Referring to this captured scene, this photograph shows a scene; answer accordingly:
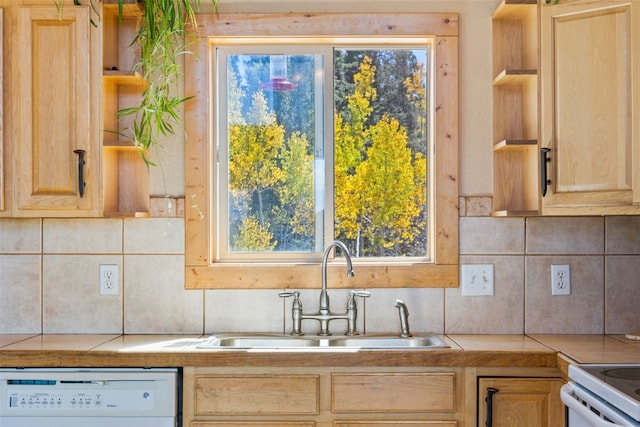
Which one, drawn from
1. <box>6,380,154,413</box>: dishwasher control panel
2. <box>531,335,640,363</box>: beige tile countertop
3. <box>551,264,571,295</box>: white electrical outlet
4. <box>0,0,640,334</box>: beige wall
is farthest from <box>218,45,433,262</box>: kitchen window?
<box>6,380,154,413</box>: dishwasher control panel

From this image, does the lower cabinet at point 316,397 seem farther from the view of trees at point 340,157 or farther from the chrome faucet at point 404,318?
the view of trees at point 340,157

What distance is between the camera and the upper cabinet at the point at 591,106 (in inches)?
83.4

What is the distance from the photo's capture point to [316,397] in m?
2.12

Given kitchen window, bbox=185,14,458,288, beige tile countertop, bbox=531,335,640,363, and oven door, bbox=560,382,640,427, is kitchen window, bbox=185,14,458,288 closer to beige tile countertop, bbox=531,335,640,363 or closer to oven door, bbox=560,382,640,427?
beige tile countertop, bbox=531,335,640,363

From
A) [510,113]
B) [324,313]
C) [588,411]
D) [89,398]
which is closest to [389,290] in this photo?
[324,313]

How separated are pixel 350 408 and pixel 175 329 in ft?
2.80

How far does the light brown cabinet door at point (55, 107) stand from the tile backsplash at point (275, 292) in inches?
13.0

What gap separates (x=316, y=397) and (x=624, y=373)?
98 cm

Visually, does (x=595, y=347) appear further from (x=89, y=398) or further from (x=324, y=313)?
(x=89, y=398)

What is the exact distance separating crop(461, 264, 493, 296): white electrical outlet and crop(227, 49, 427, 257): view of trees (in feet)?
0.70

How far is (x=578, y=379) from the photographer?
6.05ft

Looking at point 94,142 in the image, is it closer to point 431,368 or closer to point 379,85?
point 379,85

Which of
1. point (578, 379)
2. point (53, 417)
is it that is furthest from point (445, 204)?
point (53, 417)

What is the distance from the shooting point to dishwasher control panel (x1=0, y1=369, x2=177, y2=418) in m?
2.09
